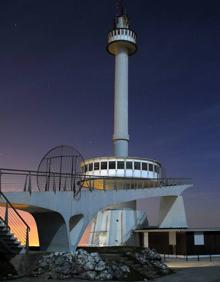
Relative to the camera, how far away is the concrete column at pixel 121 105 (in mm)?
61531

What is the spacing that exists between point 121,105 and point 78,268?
43412 mm

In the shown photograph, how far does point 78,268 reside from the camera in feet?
73.8

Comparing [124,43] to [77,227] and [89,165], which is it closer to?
[89,165]

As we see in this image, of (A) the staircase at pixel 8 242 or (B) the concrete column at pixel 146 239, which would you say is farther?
(B) the concrete column at pixel 146 239

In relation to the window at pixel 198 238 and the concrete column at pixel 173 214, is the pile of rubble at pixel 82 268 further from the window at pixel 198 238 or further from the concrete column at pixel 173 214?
the concrete column at pixel 173 214

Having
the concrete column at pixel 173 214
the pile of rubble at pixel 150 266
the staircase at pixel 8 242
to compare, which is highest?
the concrete column at pixel 173 214

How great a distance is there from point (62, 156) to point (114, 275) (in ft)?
52.3

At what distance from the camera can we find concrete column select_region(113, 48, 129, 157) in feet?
202

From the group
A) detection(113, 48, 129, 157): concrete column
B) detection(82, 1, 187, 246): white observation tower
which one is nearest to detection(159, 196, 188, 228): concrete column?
detection(82, 1, 187, 246): white observation tower

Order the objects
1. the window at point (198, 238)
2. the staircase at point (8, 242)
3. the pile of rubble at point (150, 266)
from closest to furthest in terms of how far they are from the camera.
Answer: the staircase at point (8, 242) < the pile of rubble at point (150, 266) < the window at point (198, 238)

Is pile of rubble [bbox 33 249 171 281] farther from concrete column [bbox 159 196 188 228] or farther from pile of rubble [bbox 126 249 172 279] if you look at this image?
concrete column [bbox 159 196 188 228]

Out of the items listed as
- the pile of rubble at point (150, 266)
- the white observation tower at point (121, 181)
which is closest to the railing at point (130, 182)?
the white observation tower at point (121, 181)

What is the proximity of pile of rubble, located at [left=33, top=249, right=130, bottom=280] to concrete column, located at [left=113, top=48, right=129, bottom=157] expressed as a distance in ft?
123

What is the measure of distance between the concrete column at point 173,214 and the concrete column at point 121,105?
10.1 m
